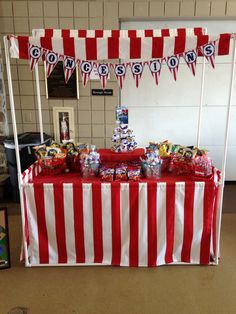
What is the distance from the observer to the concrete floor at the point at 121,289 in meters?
1.71

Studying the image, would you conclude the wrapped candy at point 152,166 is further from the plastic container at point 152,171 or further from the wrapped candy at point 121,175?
the wrapped candy at point 121,175

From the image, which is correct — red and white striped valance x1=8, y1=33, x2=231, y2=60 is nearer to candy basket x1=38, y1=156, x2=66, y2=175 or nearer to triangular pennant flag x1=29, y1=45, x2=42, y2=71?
triangular pennant flag x1=29, y1=45, x2=42, y2=71

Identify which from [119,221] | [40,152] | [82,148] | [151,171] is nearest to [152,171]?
[151,171]

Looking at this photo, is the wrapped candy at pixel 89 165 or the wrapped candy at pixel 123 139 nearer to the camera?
the wrapped candy at pixel 89 165

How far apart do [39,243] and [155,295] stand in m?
0.91

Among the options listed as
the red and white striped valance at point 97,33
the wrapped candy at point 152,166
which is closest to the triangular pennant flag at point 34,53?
the red and white striped valance at point 97,33

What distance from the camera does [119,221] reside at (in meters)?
2.03

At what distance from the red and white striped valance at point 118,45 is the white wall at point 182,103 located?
162 cm

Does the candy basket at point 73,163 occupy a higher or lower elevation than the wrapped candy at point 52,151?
lower

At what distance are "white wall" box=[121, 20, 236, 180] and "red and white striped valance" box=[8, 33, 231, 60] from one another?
1.62m

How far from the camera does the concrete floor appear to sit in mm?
1708

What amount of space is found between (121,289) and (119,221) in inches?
17.7

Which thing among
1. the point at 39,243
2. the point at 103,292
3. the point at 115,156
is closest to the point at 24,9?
the point at 115,156

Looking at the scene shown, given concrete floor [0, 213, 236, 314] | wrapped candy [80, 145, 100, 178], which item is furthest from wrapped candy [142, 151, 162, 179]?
concrete floor [0, 213, 236, 314]
